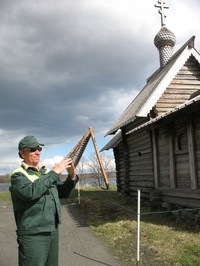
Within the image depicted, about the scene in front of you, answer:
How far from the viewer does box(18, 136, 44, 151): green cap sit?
351 cm

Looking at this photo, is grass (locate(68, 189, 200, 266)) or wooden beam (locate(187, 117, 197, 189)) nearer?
grass (locate(68, 189, 200, 266))

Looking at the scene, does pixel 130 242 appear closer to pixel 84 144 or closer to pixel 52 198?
pixel 52 198

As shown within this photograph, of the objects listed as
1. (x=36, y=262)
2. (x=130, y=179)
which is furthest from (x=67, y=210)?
(x=36, y=262)

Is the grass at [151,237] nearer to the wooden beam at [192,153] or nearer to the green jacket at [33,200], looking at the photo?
the wooden beam at [192,153]

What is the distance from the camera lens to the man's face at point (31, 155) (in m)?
3.54

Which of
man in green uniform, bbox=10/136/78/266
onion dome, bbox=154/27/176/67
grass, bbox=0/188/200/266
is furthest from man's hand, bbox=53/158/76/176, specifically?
onion dome, bbox=154/27/176/67

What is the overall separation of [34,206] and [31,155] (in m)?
0.53

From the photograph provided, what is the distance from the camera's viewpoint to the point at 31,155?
11.6 ft

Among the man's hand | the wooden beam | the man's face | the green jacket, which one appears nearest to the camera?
the green jacket

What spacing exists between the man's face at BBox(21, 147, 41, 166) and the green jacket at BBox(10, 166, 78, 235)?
8cm

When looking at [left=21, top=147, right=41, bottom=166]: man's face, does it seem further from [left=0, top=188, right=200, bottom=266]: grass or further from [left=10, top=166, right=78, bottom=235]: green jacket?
[left=0, top=188, right=200, bottom=266]: grass

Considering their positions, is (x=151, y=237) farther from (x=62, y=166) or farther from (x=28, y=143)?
(x=28, y=143)

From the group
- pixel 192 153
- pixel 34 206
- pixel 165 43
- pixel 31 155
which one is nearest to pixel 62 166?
pixel 31 155

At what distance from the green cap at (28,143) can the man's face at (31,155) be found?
0.04 meters
